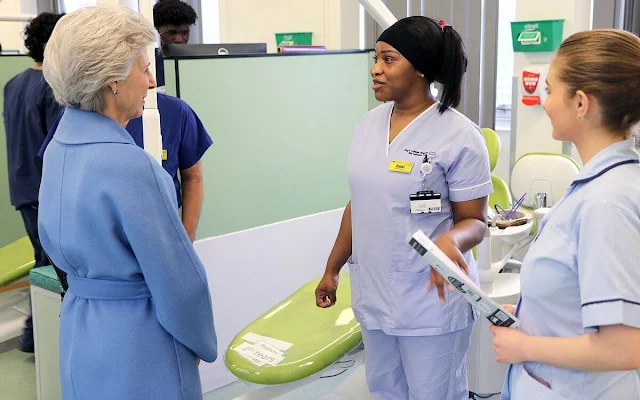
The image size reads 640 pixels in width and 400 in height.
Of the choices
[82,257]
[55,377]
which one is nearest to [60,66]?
[82,257]

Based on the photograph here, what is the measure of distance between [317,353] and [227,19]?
15.4ft

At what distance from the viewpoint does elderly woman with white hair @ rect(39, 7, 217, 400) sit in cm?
128

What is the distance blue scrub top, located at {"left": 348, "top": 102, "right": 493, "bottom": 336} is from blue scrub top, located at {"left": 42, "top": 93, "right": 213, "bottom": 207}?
2.53 ft

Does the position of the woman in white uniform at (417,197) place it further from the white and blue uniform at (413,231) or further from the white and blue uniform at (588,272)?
the white and blue uniform at (588,272)

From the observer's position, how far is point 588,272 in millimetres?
1032

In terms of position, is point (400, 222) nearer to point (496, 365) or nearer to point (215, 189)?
point (496, 365)

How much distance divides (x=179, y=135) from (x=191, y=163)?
0.12m

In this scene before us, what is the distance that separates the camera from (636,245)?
3.33 ft

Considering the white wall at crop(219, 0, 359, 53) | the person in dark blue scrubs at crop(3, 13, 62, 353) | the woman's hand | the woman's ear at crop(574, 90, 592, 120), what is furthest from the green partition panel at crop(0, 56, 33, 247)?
the woman's ear at crop(574, 90, 592, 120)

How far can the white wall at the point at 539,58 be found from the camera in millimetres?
3650

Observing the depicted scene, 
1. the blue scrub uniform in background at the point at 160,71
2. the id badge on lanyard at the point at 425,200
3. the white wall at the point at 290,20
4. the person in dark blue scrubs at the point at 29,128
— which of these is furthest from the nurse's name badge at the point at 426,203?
the white wall at the point at 290,20

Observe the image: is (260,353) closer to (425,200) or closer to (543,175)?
(425,200)

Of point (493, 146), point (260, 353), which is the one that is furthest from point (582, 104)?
point (493, 146)

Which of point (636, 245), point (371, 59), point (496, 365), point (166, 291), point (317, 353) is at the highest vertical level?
point (371, 59)
